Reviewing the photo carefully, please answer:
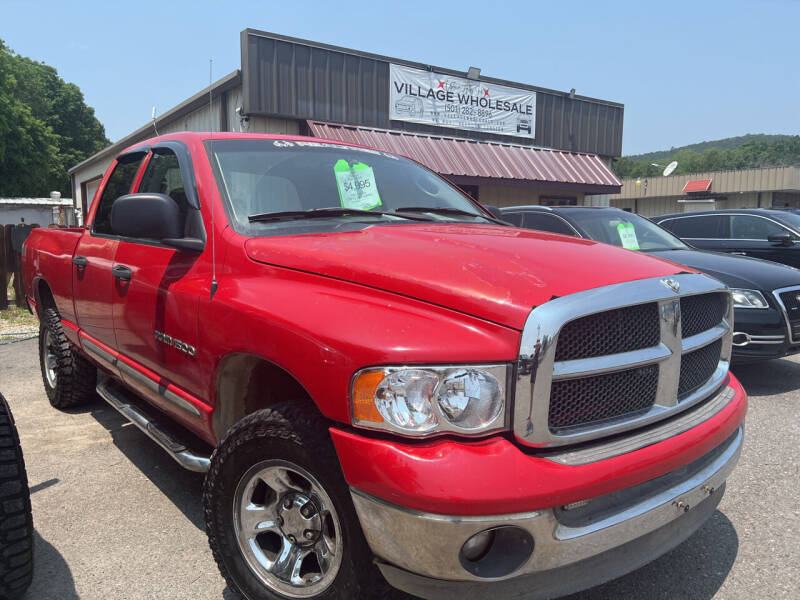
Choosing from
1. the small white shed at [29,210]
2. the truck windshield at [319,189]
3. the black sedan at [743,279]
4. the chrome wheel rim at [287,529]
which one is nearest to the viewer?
the chrome wheel rim at [287,529]

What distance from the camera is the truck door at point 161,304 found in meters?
2.53

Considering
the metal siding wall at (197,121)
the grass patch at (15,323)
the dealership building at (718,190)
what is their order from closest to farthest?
the grass patch at (15,323)
the metal siding wall at (197,121)
the dealership building at (718,190)

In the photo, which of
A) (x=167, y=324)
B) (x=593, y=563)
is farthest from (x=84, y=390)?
(x=593, y=563)

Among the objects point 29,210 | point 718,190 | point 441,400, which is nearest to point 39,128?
point 29,210

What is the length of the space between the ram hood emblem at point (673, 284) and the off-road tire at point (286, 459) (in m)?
1.21

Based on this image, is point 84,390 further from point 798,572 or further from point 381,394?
point 798,572

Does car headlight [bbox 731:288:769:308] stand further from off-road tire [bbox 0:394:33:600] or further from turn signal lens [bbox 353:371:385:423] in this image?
off-road tire [bbox 0:394:33:600]

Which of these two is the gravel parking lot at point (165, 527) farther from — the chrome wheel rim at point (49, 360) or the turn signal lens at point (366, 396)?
the turn signal lens at point (366, 396)

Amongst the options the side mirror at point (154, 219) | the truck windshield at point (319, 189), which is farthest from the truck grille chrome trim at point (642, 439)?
the side mirror at point (154, 219)

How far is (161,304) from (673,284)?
6.96ft

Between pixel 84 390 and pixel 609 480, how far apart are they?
4124 millimetres

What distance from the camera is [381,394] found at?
1.66m

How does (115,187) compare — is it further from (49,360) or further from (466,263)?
(466,263)

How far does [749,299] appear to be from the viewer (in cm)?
516
